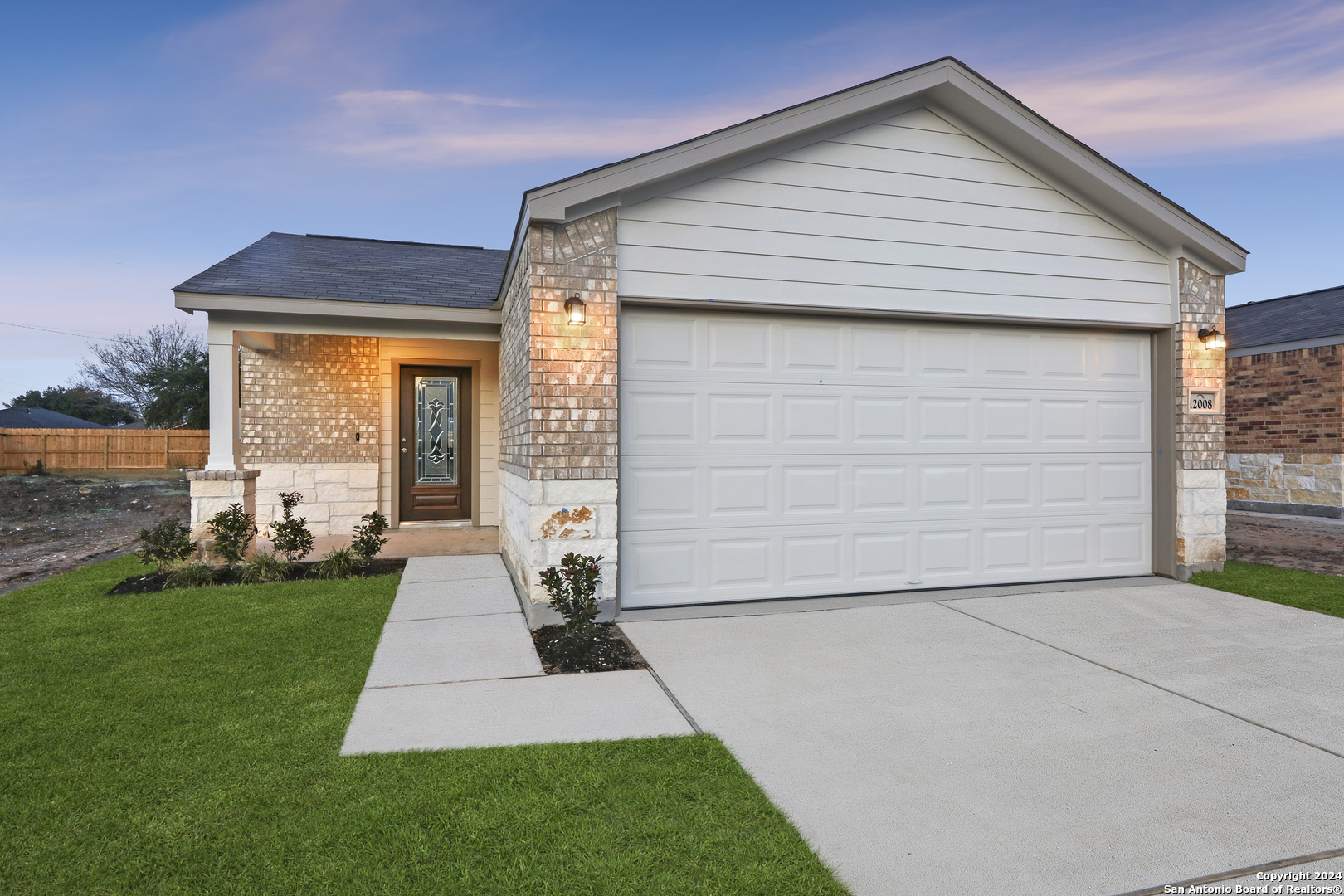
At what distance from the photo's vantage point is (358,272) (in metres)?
8.91

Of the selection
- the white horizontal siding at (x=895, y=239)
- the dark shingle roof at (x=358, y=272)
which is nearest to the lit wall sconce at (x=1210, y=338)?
the white horizontal siding at (x=895, y=239)

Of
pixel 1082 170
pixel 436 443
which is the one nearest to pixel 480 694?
pixel 1082 170

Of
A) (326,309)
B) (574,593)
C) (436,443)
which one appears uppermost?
(326,309)

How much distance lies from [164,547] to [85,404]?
33.3 meters

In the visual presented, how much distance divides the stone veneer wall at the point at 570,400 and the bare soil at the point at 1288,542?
704cm

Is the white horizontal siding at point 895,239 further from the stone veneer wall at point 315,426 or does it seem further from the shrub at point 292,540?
the stone veneer wall at point 315,426

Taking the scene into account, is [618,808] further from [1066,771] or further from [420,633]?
[420,633]

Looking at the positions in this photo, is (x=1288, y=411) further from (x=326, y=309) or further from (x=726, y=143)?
(x=326, y=309)

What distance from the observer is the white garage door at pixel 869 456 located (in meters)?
5.51

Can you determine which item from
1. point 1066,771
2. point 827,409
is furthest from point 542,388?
point 1066,771

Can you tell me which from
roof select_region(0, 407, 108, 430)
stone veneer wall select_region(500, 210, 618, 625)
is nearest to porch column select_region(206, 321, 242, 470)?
stone veneer wall select_region(500, 210, 618, 625)

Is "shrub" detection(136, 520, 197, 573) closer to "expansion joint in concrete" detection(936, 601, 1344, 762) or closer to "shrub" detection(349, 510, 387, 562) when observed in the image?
"shrub" detection(349, 510, 387, 562)

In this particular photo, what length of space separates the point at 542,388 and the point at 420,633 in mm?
1860

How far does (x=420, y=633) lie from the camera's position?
4.83 m
